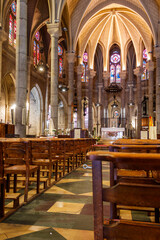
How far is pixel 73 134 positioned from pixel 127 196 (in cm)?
1393

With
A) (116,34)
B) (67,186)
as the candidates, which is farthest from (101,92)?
(67,186)

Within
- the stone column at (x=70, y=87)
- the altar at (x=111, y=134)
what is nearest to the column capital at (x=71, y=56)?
the stone column at (x=70, y=87)

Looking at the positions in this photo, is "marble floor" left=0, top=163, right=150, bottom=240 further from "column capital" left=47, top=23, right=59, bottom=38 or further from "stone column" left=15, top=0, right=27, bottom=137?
"column capital" left=47, top=23, right=59, bottom=38

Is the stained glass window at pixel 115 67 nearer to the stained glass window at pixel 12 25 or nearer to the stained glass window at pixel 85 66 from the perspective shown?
the stained glass window at pixel 85 66

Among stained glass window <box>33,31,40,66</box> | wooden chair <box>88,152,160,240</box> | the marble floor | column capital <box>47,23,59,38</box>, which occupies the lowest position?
the marble floor

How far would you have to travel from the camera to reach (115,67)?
34719 millimetres

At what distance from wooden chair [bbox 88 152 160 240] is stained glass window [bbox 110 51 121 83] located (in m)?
34.4

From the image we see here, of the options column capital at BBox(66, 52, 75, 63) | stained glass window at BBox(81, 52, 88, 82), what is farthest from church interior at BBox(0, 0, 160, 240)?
stained glass window at BBox(81, 52, 88, 82)

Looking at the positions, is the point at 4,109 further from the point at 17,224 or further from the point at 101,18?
the point at 17,224

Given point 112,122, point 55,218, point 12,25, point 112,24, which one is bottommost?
point 55,218

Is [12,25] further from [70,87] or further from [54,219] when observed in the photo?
[54,219]

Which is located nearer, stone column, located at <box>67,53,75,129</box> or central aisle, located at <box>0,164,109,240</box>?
central aisle, located at <box>0,164,109,240</box>

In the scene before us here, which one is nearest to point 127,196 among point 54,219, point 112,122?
point 54,219

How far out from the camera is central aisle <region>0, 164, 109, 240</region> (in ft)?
8.61
